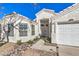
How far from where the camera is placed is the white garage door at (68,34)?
15.5 ft

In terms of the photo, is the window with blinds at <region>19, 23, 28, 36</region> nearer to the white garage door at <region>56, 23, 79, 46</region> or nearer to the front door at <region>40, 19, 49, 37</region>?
the front door at <region>40, 19, 49, 37</region>

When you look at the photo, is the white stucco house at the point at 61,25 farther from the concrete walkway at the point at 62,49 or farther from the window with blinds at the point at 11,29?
the window with blinds at the point at 11,29

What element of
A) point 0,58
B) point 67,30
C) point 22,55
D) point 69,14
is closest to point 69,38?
point 67,30

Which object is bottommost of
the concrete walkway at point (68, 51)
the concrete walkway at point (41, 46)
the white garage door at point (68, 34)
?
the concrete walkway at point (68, 51)

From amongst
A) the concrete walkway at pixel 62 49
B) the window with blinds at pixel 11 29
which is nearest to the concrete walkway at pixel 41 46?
the concrete walkway at pixel 62 49

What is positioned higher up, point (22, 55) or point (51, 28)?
point (51, 28)

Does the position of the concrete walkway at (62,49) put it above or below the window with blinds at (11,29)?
below

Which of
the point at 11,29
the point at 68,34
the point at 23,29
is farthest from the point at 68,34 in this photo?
the point at 11,29

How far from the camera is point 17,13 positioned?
482 centimetres

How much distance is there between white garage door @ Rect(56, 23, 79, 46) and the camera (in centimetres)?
474

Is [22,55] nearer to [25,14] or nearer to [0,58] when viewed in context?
[0,58]

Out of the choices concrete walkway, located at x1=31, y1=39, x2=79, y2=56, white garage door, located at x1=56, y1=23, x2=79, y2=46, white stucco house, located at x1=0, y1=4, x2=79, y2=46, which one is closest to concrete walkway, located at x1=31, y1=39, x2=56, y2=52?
concrete walkway, located at x1=31, y1=39, x2=79, y2=56

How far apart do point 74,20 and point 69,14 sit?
0.17m

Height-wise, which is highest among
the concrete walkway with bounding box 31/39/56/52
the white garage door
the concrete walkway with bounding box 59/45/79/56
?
the white garage door
